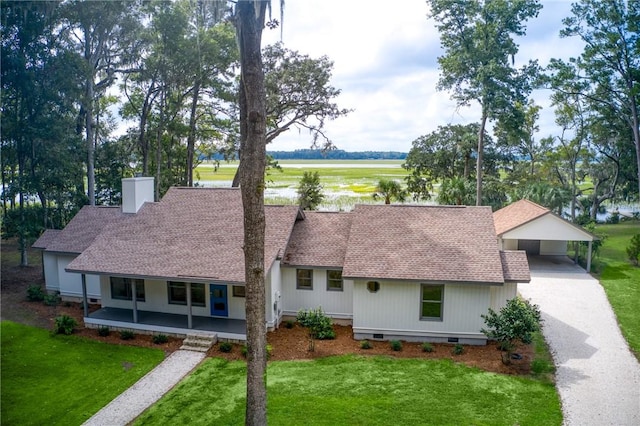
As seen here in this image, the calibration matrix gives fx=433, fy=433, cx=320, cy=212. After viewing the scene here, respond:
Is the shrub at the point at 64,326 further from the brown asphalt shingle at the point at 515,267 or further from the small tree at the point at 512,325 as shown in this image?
the brown asphalt shingle at the point at 515,267

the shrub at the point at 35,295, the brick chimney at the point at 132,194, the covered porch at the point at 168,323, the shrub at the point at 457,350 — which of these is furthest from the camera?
the shrub at the point at 35,295

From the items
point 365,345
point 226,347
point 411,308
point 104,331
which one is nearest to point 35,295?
point 104,331

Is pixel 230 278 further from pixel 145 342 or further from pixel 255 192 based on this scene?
pixel 255 192

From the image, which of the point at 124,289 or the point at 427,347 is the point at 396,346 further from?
the point at 124,289

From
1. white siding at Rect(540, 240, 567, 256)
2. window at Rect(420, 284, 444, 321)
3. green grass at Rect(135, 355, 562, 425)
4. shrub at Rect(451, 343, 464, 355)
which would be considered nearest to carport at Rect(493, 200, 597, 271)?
white siding at Rect(540, 240, 567, 256)

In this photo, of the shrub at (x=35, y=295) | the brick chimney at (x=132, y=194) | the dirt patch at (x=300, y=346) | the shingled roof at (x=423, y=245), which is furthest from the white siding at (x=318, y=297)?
the shrub at (x=35, y=295)

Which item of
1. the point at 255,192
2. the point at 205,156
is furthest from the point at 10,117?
the point at 255,192

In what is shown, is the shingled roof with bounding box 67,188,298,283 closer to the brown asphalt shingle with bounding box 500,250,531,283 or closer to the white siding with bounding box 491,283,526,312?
the white siding with bounding box 491,283,526,312
